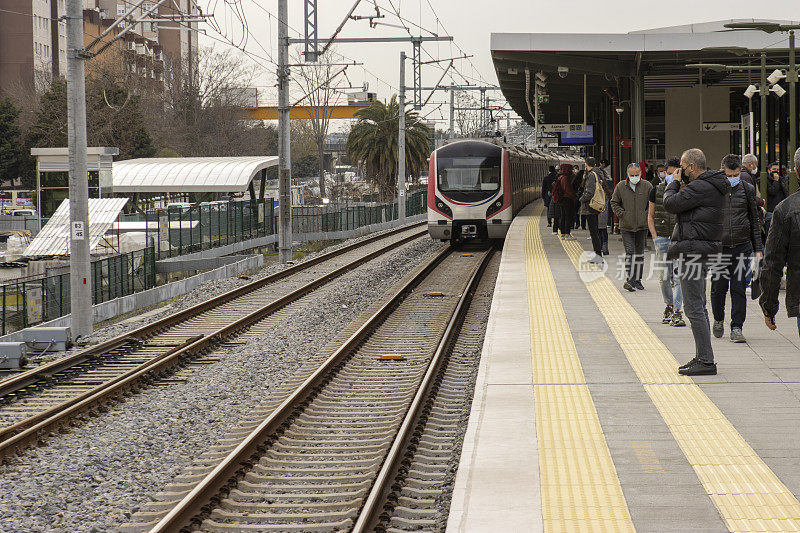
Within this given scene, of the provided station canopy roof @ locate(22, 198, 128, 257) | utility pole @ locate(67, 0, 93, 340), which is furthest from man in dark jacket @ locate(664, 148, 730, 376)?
station canopy roof @ locate(22, 198, 128, 257)

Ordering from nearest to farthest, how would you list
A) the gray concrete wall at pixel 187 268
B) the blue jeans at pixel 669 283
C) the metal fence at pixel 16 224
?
the blue jeans at pixel 669 283, the gray concrete wall at pixel 187 268, the metal fence at pixel 16 224

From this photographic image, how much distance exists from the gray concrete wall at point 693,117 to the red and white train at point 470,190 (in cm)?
930

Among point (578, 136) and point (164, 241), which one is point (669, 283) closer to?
point (164, 241)

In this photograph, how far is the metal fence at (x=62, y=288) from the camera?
16922mm

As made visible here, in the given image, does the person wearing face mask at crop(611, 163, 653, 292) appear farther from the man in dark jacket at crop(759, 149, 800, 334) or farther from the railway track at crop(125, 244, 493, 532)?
the man in dark jacket at crop(759, 149, 800, 334)

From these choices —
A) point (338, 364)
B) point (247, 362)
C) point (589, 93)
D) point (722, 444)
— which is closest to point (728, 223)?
point (722, 444)

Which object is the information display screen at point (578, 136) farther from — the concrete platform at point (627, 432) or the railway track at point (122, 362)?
the concrete platform at point (627, 432)

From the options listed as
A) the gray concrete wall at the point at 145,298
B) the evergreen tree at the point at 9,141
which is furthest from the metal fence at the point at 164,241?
the evergreen tree at the point at 9,141

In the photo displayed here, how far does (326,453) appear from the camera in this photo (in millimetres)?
8320

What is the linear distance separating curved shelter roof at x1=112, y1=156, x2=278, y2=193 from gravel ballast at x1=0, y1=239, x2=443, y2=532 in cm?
2369

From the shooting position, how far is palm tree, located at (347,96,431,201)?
60.7 metres

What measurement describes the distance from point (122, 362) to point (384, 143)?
48.6 meters

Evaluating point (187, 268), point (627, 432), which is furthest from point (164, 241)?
point (627, 432)

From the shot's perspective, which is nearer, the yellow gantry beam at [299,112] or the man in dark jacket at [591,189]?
the man in dark jacket at [591,189]
